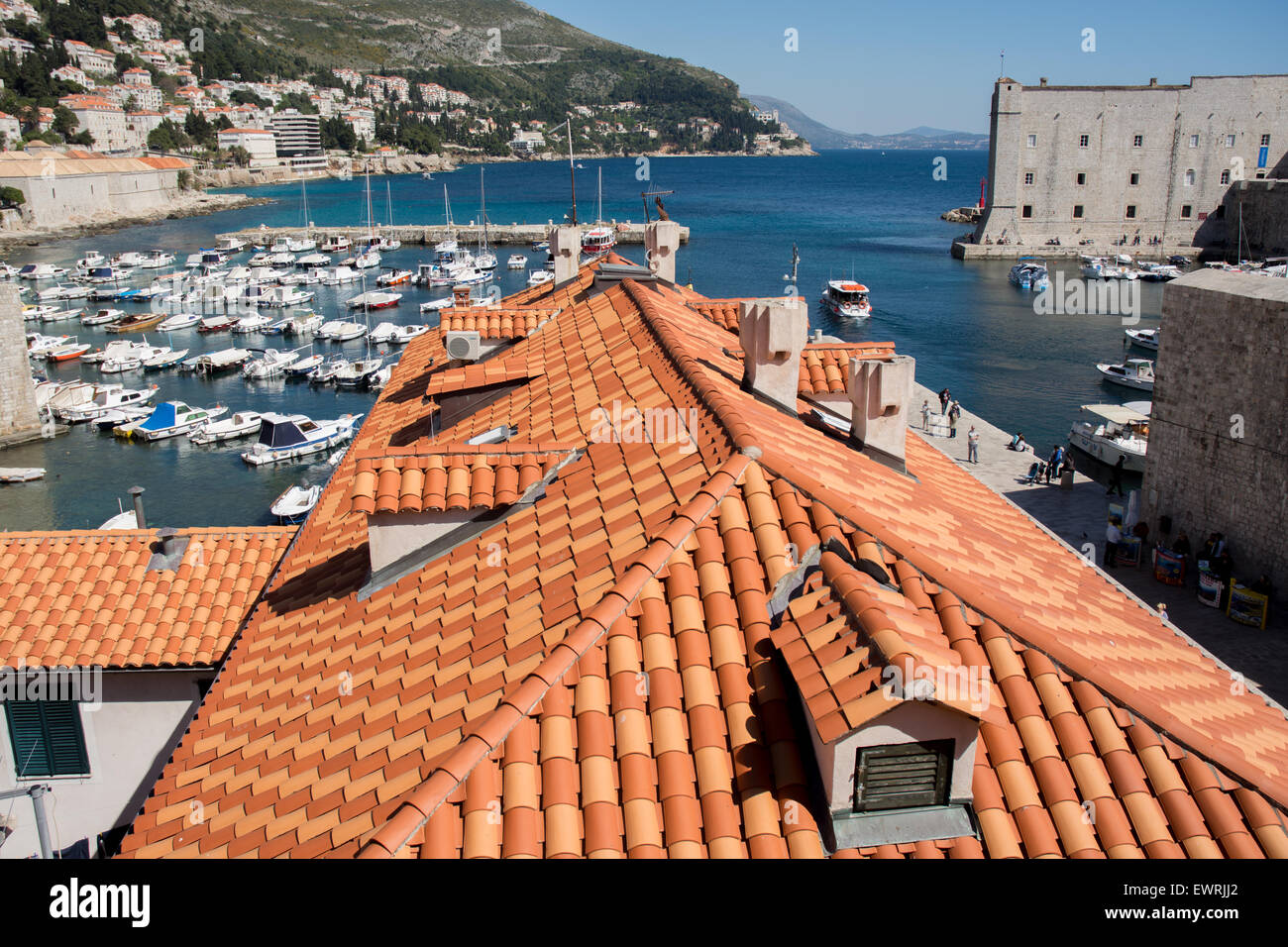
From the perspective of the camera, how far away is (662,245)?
50.4 feet

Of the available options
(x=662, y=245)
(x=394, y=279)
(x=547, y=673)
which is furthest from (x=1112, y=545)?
(x=394, y=279)

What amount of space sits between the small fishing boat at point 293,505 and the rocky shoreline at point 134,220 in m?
72.8

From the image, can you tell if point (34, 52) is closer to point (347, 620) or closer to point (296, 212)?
point (296, 212)

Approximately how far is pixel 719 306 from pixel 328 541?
6.76 m

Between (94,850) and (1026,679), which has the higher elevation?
(1026,679)

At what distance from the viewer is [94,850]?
9.07 metres

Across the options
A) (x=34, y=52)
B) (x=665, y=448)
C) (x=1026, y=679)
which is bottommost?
(x=1026, y=679)

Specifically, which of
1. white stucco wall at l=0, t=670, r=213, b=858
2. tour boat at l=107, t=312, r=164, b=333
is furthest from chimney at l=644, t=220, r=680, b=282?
tour boat at l=107, t=312, r=164, b=333

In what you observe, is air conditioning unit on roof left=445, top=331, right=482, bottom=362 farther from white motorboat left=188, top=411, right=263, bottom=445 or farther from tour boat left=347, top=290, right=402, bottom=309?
tour boat left=347, top=290, right=402, bottom=309

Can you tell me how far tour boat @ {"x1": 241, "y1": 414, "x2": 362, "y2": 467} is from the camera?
3366cm

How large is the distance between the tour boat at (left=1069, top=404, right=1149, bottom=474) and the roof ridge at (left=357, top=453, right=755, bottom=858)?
78.1 ft
